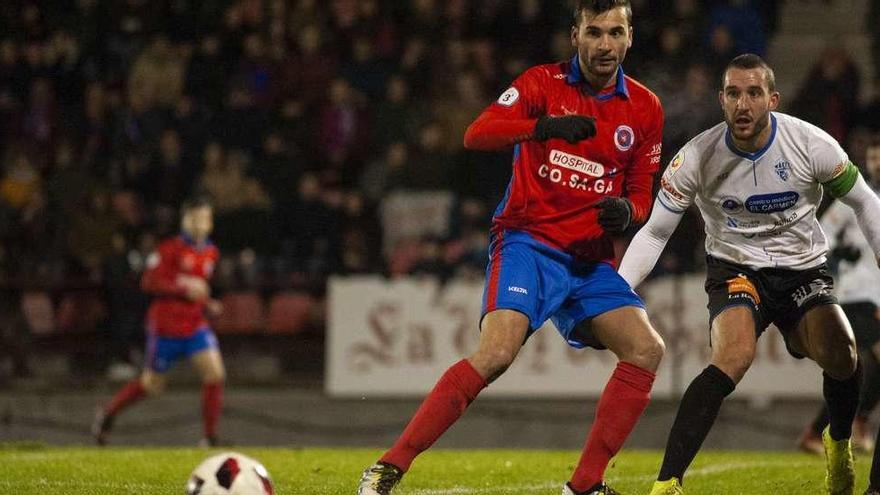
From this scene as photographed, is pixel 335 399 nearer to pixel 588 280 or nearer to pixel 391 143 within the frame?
pixel 391 143

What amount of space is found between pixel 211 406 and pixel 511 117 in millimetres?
6789

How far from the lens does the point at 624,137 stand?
633cm

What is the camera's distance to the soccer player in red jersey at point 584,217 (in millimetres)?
6078

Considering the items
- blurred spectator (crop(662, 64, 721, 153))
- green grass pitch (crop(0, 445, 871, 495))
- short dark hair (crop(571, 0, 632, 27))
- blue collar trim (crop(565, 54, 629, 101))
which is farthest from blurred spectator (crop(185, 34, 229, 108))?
short dark hair (crop(571, 0, 632, 27))

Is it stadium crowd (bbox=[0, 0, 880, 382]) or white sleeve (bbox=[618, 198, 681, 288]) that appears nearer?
white sleeve (bbox=[618, 198, 681, 288])

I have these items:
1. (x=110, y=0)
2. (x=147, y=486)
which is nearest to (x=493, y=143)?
(x=147, y=486)

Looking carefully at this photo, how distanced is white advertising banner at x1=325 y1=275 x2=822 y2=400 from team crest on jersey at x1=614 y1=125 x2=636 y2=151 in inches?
279

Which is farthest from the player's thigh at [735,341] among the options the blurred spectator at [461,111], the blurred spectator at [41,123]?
the blurred spectator at [41,123]

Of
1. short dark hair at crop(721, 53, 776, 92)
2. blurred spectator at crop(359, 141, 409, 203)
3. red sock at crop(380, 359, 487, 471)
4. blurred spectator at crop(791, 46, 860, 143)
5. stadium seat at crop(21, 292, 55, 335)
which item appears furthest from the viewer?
blurred spectator at crop(359, 141, 409, 203)

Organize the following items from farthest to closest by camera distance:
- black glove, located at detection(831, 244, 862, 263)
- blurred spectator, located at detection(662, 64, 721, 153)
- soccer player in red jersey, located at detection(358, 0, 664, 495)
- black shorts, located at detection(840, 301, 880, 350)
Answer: blurred spectator, located at detection(662, 64, 721, 153), black shorts, located at detection(840, 301, 880, 350), black glove, located at detection(831, 244, 862, 263), soccer player in red jersey, located at detection(358, 0, 664, 495)

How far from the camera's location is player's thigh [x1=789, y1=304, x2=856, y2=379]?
641cm

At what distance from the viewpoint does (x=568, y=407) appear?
537 inches

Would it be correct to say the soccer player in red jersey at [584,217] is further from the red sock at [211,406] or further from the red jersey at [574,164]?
the red sock at [211,406]

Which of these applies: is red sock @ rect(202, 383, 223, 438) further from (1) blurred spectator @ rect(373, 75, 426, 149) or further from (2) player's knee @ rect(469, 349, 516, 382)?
(2) player's knee @ rect(469, 349, 516, 382)
